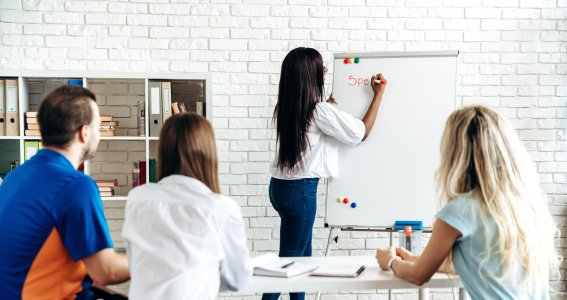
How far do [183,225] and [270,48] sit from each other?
2.35 metres

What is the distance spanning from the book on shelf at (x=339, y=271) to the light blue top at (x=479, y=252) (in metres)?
0.41

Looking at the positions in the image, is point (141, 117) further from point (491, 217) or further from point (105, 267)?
point (491, 217)

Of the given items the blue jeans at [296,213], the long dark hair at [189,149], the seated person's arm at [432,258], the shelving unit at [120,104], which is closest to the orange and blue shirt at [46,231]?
the long dark hair at [189,149]

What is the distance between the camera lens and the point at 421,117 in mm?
3355

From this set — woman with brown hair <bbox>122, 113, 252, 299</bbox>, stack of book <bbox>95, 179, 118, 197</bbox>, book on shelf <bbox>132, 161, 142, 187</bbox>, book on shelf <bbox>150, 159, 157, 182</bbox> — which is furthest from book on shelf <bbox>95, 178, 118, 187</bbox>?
woman with brown hair <bbox>122, 113, 252, 299</bbox>

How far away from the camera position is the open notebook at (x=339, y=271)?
215cm

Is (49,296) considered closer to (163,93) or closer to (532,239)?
(532,239)

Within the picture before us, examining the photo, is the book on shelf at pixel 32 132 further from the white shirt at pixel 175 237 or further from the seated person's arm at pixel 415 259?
the seated person's arm at pixel 415 259

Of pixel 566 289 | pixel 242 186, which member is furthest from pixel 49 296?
pixel 566 289

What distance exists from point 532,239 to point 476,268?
0.20 m

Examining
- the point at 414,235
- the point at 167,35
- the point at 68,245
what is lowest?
the point at 414,235

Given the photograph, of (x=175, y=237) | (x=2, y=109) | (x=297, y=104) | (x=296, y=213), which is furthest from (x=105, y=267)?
(x=2, y=109)

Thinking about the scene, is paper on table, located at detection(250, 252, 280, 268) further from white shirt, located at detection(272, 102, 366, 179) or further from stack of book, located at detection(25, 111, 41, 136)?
stack of book, located at detection(25, 111, 41, 136)

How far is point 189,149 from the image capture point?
71.0 inches
